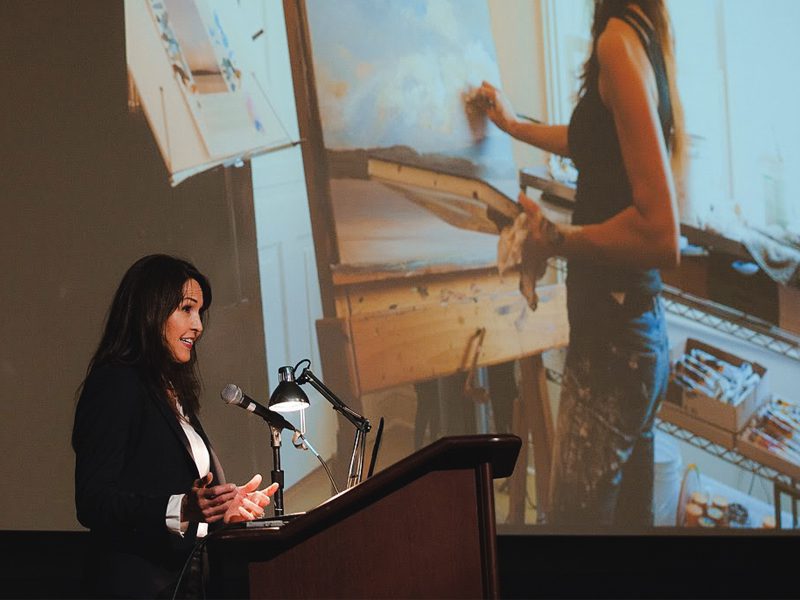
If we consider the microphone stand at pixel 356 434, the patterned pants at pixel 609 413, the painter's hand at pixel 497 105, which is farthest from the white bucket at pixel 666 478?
the microphone stand at pixel 356 434

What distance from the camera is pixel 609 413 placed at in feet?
10.9

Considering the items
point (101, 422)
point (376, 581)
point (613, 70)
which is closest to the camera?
point (376, 581)

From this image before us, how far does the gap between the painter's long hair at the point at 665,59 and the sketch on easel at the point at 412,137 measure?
0.34 metres

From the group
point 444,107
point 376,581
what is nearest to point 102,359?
point 376,581

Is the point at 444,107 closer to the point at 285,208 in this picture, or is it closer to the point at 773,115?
the point at 285,208

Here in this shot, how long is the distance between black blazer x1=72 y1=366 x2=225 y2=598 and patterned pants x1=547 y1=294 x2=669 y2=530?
1818 mm

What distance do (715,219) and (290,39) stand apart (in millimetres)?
1639

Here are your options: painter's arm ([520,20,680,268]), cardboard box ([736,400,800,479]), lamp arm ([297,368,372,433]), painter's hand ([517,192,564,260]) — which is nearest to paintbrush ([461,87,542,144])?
painter's hand ([517,192,564,260])

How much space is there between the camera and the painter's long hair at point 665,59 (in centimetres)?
332

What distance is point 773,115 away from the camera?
3.27 metres

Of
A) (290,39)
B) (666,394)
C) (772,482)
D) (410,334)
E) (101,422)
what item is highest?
(290,39)

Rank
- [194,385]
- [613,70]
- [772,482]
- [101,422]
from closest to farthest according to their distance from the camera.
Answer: [101,422] < [194,385] < [772,482] < [613,70]

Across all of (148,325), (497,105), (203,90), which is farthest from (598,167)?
(148,325)

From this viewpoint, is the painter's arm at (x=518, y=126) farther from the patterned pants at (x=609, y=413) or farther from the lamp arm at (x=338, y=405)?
the lamp arm at (x=338, y=405)
